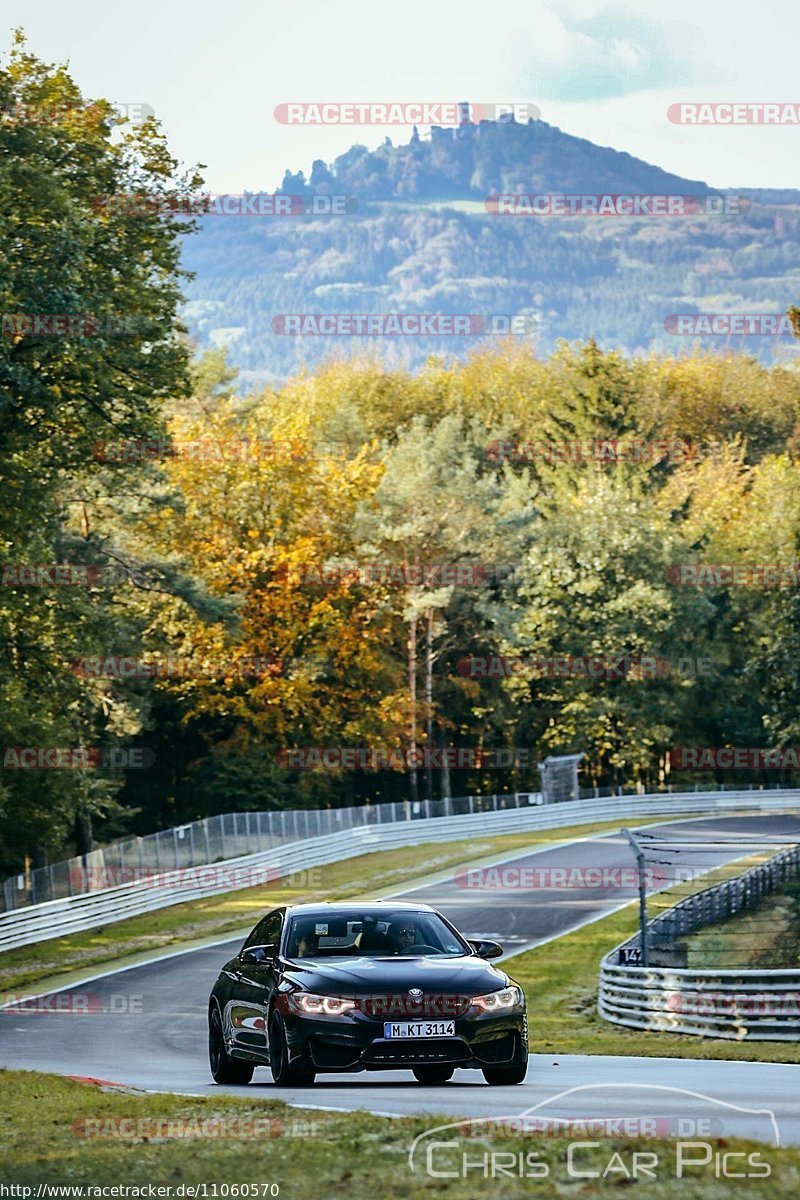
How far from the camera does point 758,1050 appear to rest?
19.6 m

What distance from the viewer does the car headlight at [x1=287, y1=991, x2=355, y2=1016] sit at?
42.2 ft

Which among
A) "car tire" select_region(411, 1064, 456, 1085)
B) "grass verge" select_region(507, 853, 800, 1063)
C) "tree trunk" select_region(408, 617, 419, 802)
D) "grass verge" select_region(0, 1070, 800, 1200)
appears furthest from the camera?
"tree trunk" select_region(408, 617, 419, 802)

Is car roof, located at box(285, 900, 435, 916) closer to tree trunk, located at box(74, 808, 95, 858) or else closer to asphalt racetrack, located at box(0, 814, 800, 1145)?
asphalt racetrack, located at box(0, 814, 800, 1145)

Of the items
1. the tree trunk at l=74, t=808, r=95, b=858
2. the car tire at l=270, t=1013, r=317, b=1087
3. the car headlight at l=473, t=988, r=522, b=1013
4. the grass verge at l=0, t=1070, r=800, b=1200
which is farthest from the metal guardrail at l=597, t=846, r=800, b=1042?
the tree trunk at l=74, t=808, r=95, b=858

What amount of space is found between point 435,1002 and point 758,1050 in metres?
7.90

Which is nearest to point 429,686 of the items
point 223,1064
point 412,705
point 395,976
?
point 412,705

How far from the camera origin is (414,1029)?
12.8 m

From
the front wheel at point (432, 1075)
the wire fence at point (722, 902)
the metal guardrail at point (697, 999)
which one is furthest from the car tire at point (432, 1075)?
the wire fence at point (722, 902)

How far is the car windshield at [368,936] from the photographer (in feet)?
45.3

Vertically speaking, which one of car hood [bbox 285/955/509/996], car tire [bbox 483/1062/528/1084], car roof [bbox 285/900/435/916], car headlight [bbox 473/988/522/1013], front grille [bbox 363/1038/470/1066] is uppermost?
car roof [bbox 285/900/435/916]

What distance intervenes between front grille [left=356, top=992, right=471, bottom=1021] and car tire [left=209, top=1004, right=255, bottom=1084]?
217 cm

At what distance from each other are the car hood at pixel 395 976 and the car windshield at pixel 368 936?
0.26 m

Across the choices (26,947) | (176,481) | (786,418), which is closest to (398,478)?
(176,481)

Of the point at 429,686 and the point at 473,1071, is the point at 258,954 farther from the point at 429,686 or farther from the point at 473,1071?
the point at 429,686
